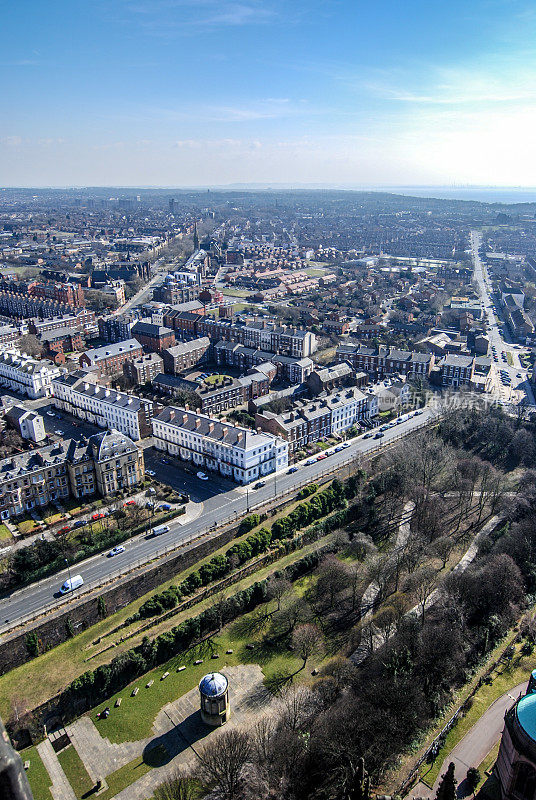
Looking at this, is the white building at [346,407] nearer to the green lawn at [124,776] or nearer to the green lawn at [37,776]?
the green lawn at [124,776]

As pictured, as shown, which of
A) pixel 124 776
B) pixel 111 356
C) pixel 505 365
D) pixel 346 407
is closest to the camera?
pixel 124 776

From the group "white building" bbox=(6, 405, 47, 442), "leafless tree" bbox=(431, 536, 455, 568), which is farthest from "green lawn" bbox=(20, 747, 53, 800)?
"white building" bbox=(6, 405, 47, 442)

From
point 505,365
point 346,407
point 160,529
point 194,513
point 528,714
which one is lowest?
point 194,513

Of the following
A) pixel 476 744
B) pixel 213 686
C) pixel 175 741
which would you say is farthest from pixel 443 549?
pixel 175 741

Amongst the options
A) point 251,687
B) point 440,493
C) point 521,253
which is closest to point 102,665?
point 251,687

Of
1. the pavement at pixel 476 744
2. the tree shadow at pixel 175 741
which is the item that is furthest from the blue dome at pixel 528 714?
the tree shadow at pixel 175 741

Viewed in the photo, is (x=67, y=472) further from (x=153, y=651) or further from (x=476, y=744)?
(x=476, y=744)

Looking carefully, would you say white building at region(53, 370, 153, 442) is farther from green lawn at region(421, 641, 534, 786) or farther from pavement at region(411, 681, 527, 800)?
pavement at region(411, 681, 527, 800)
